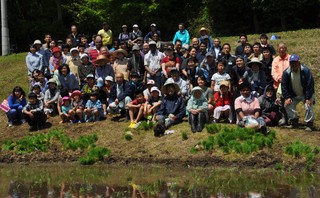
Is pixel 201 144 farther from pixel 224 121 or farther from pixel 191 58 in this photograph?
pixel 191 58

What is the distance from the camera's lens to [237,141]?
47.9 ft

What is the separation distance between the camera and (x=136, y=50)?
18.6 metres

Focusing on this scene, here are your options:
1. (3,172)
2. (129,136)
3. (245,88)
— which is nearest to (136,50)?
(129,136)

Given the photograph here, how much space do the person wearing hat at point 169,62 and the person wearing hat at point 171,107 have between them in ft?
4.17

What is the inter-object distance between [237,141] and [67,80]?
6.25 m

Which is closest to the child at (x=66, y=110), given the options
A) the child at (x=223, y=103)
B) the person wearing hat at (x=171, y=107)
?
the person wearing hat at (x=171, y=107)

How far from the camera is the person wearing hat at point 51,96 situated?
18.5m

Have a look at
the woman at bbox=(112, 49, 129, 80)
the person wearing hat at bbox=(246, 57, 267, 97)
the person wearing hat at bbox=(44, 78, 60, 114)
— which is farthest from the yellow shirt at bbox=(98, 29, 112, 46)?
the person wearing hat at bbox=(246, 57, 267, 97)

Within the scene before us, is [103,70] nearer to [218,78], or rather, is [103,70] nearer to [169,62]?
[169,62]

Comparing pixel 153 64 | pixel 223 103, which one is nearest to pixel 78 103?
pixel 153 64

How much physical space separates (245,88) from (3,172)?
238 inches

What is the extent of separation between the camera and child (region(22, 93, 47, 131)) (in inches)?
704

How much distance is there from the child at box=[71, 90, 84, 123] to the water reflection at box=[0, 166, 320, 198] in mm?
3469

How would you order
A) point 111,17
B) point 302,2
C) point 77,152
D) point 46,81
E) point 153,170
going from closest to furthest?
point 153,170, point 77,152, point 46,81, point 302,2, point 111,17
